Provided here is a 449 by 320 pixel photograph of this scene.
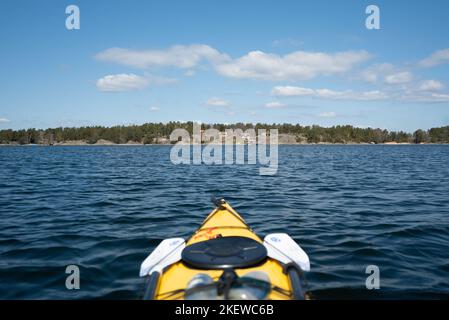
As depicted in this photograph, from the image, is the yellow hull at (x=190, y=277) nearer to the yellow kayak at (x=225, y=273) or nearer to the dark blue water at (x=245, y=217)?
the yellow kayak at (x=225, y=273)

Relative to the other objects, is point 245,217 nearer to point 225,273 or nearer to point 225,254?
point 225,254

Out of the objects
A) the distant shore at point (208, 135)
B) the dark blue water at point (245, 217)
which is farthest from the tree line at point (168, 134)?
the dark blue water at point (245, 217)

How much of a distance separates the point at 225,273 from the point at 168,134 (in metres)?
168

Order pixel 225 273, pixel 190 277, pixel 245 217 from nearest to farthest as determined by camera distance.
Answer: pixel 225 273 → pixel 190 277 → pixel 245 217

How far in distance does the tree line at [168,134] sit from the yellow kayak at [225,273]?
523 feet

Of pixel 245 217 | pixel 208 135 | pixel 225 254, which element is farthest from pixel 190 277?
pixel 208 135

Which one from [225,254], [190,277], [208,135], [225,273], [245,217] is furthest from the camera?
[208,135]

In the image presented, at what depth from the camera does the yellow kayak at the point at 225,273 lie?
452 cm

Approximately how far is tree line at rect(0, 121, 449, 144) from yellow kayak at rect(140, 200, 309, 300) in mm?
159546

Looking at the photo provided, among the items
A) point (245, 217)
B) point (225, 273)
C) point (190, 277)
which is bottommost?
point (245, 217)

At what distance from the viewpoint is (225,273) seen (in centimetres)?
454
